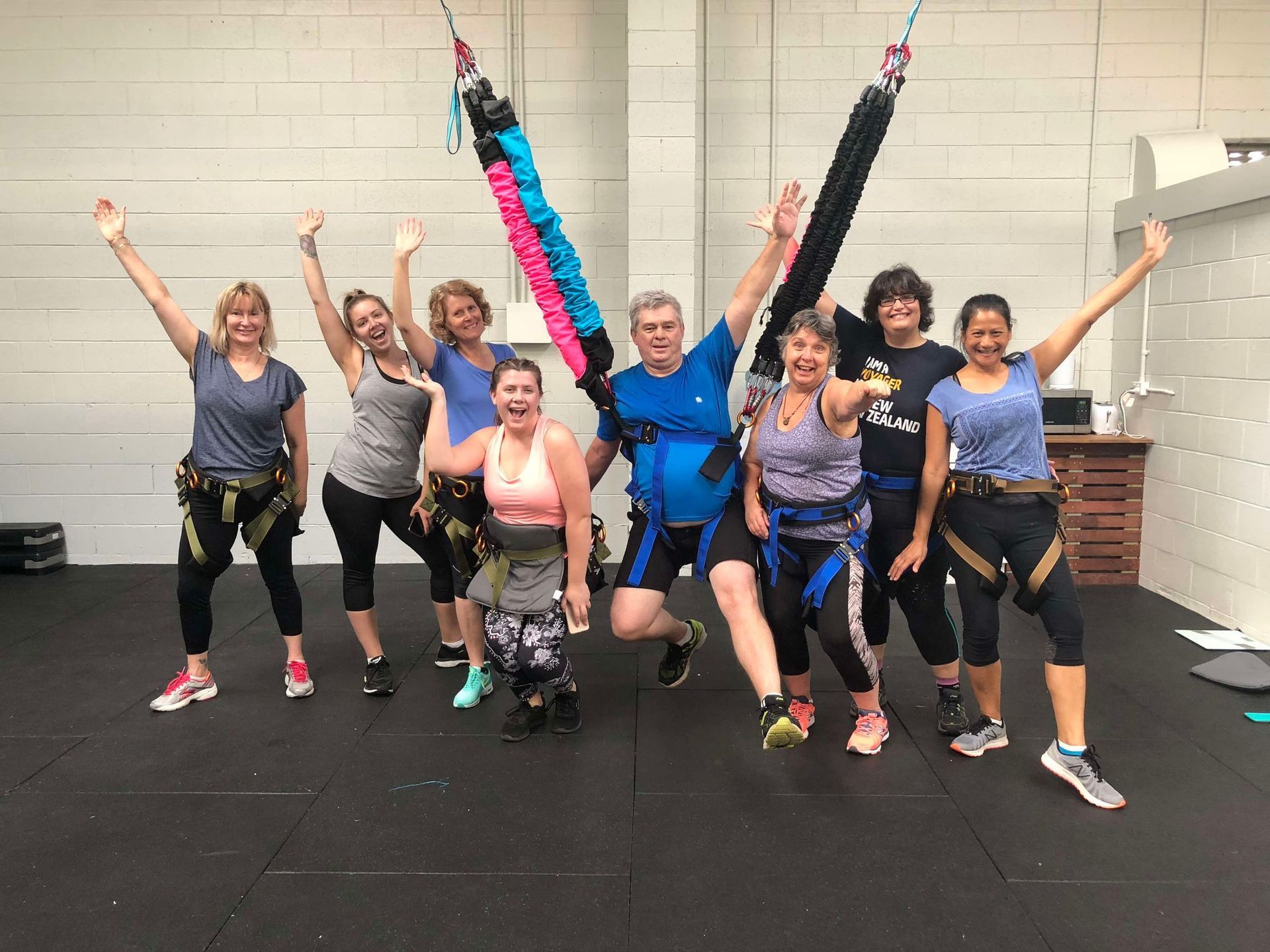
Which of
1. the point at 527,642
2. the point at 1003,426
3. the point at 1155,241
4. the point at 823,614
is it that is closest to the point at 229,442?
the point at 527,642

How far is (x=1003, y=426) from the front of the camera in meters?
2.59

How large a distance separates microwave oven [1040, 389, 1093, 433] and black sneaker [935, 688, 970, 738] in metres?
2.24

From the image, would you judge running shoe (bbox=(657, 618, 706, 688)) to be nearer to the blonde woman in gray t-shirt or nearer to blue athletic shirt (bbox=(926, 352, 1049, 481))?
blue athletic shirt (bbox=(926, 352, 1049, 481))

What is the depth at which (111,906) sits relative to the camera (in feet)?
6.84

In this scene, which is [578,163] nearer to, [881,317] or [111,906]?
[881,317]

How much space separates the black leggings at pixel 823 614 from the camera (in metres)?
2.63

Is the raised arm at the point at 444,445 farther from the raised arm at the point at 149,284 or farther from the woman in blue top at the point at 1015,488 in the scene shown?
the woman in blue top at the point at 1015,488

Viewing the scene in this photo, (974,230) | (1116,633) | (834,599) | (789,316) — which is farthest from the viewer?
(974,230)

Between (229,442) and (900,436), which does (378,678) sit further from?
(900,436)

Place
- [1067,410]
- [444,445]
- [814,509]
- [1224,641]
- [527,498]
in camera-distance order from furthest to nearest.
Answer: [1067,410], [1224,641], [444,445], [527,498], [814,509]

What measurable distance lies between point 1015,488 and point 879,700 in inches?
34.2

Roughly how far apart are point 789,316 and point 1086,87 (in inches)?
129

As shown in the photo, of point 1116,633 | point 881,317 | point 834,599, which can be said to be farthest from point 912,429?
point 1116,633

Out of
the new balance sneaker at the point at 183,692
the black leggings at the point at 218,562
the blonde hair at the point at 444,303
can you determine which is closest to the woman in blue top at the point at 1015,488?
the blonde hair at the point at 444,303
